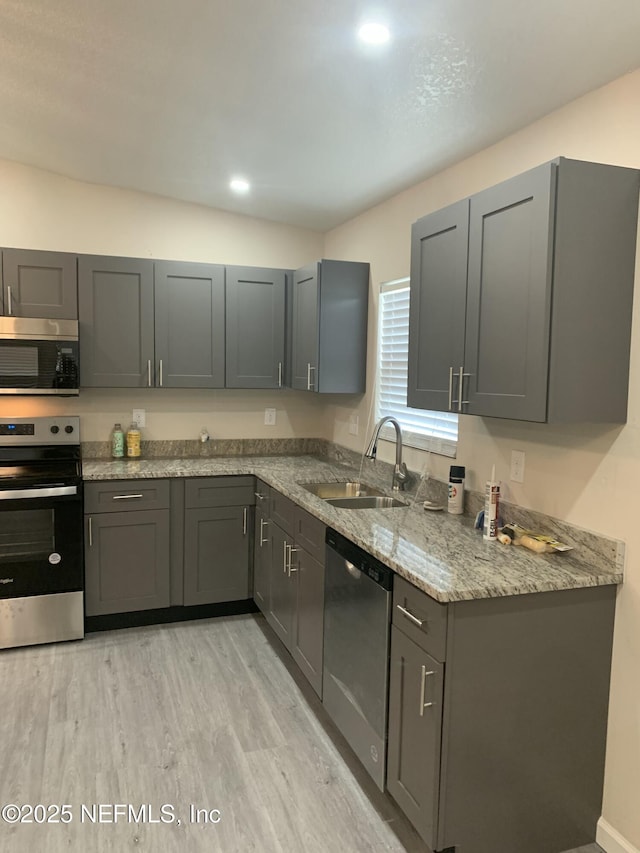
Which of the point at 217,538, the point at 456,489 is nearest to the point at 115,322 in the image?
the point at 217,538

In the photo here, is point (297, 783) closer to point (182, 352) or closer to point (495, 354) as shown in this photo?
point (495, 354)

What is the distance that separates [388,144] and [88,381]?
220 cm

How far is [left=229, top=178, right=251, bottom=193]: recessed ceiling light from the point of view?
11.5ft

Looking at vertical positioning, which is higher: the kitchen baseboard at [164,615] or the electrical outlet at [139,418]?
the electrical outlet at [139,418]

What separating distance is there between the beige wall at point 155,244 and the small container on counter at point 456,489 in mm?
1927

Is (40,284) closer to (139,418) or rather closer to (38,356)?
(38,356)

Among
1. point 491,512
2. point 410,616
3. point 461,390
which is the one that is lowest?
point 410,616

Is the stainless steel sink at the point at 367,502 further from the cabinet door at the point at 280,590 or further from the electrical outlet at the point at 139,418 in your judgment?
the electrical outlet at the point at 139,418

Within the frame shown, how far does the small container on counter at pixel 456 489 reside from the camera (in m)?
2.70

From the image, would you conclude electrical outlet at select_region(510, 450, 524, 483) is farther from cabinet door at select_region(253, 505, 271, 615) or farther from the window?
cabinet door at select_region(253, 505, 271, 615)

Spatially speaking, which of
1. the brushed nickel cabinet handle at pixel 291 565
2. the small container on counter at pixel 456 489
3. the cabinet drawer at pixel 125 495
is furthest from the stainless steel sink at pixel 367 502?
the cabinet drawer at pixel 125 495

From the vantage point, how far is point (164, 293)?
12.6ft

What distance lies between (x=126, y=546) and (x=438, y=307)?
2289 millimetres

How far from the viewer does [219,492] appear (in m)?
3.70
